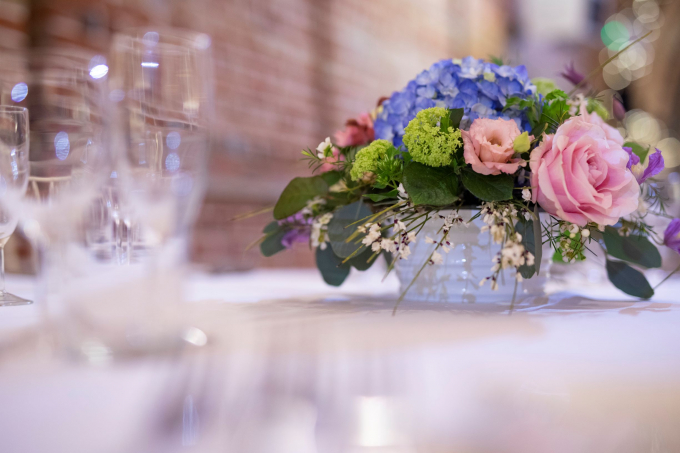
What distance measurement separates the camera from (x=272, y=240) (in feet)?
2.38

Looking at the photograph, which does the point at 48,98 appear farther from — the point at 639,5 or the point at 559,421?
the point at 639,5

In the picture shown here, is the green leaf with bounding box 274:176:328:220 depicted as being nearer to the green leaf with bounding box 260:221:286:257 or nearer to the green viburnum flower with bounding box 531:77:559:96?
the green leaf with bounding box 260:221:286:257

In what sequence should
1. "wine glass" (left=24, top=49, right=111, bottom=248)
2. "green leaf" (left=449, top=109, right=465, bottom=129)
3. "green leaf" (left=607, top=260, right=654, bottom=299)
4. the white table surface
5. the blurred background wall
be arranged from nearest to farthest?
1. the white table surface
2. "wine glass" (left=24, top=49, right=111, bottom=248)
3. "green leaf" (left=449, top=109, right=465, bottom=129)
4. "green leaf" (left=607, top=260, right=654, bottom=299)
5. the blurred background wall

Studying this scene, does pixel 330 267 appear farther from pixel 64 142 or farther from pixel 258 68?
pixel 258 68

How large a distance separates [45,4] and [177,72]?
1.38 m

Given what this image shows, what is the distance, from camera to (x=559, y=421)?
283mm

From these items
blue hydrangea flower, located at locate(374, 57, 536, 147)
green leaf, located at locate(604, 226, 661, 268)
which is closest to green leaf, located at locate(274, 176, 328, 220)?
blue hydrangea flower, located at locate(374, 57, 536, 147)

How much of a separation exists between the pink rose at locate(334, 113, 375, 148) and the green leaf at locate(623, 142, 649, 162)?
1.05 feet

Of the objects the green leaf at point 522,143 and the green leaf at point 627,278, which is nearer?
the green leaf at point 522,143

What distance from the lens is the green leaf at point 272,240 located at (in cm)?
72

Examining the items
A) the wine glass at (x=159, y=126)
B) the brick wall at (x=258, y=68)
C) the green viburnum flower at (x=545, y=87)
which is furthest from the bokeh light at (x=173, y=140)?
the brick wall at (x=258, y=68)

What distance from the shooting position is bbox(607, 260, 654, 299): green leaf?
0.65 meters

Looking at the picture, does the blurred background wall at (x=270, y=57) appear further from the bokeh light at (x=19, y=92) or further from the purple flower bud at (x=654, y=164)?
the purple flower bud at (x=654, y=164)

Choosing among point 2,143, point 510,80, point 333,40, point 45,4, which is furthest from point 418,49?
point 2,143
